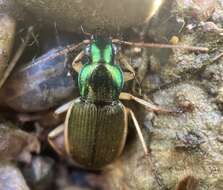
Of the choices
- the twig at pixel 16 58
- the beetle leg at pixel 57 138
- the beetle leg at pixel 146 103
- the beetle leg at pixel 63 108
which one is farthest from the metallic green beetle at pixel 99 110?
the twig at pixel 16 58

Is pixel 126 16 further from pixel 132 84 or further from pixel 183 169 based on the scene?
pixel 183 169

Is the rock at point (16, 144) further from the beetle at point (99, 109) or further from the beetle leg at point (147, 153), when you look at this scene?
the beetle leg at point (147, 153)

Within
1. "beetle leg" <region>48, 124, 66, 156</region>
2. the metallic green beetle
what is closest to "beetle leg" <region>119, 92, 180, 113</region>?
the metallic green beetle

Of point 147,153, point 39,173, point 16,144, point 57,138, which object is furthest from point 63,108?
point 147,153

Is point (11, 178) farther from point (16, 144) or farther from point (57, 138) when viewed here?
point (57, 138)

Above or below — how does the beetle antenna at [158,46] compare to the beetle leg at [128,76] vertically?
above

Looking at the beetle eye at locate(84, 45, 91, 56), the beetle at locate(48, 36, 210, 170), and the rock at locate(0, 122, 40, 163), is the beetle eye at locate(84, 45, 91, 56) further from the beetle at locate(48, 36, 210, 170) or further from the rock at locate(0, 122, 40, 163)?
the rock at locate(0, 122, 40, 163)

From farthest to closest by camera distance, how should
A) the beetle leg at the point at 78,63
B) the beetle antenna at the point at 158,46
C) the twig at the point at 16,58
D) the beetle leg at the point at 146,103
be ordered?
1. the twig at the point at 16,58
2. the beetle leg at the point at 78,63
3. the beetle leg at the point at 146,103
4. the beetle antenna at the point at 158,46

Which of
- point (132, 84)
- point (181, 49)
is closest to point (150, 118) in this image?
point (132, 84)
